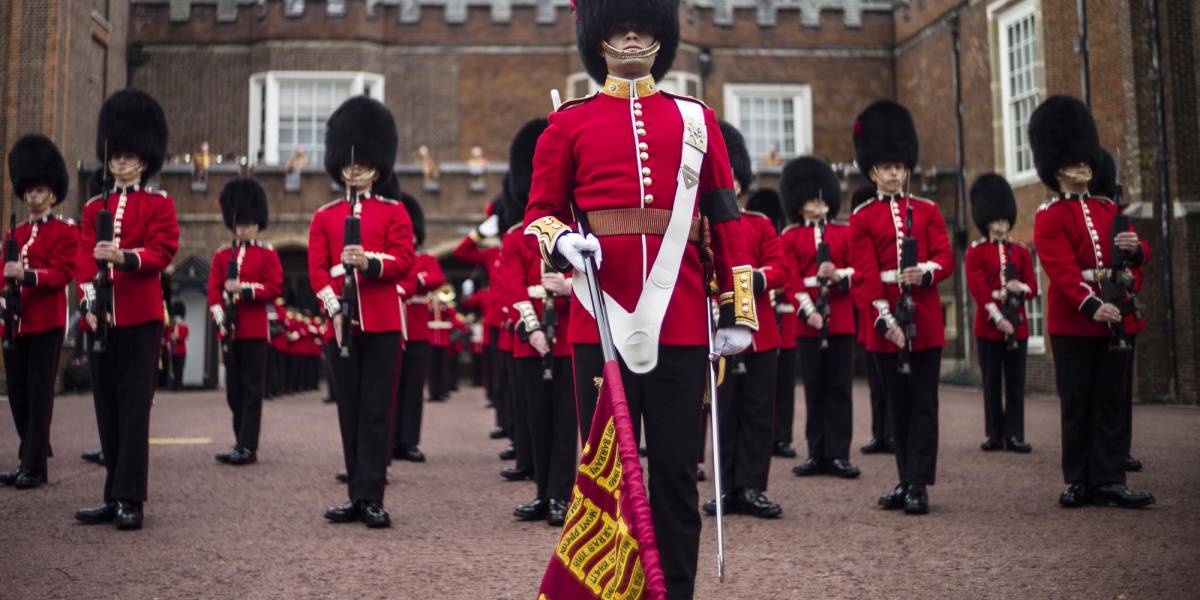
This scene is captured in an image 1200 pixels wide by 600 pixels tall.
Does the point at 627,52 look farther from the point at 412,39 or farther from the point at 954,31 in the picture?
the point at 412,39

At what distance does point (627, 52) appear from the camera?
338 centimetres

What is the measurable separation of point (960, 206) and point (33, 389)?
16.5m

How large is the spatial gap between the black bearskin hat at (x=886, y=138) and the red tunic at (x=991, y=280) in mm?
2799

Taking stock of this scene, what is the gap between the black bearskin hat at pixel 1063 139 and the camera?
6105 millimetres

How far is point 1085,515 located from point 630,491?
355cm

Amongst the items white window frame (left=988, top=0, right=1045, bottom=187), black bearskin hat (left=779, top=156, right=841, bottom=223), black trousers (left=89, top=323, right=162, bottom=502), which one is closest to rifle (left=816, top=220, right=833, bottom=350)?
black bearskin hat (left=779, top=156, right=841, bottom=223)

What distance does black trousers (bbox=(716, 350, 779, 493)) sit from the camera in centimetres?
579

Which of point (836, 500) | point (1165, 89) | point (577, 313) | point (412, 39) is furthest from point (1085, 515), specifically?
point (412, 39)

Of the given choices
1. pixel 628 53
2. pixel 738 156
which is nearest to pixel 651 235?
pixel 628 53

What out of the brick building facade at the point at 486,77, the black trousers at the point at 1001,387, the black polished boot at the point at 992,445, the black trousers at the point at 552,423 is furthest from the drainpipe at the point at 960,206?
the black trousers at the point at 552,423

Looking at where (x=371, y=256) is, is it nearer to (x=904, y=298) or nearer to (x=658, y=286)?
(x=658, y=286)

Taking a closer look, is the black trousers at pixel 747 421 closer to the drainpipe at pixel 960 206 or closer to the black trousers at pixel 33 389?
the black trousers at pixel 33 389

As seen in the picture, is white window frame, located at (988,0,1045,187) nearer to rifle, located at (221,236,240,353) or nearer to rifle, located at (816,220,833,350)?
rifle, located at (816,220,833,350)

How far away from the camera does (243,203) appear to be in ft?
30.5
